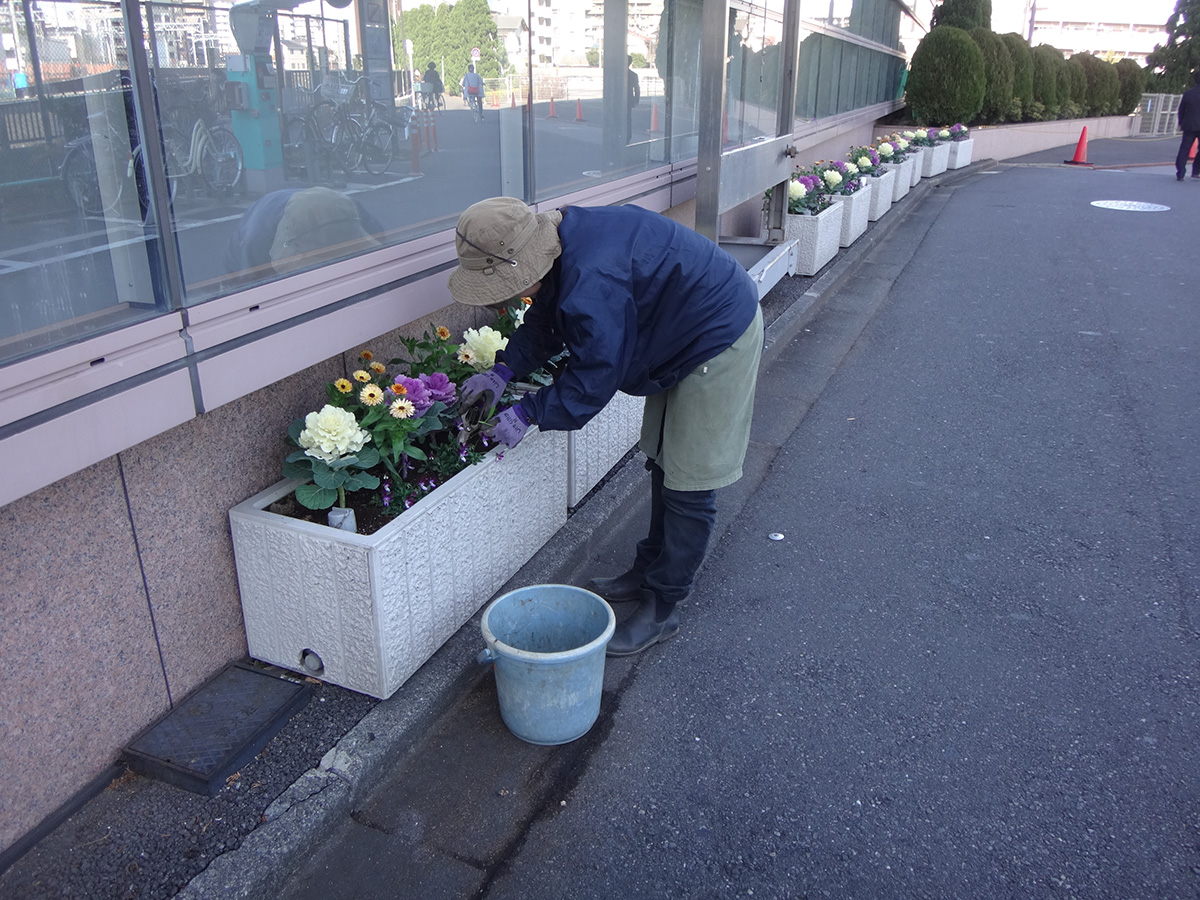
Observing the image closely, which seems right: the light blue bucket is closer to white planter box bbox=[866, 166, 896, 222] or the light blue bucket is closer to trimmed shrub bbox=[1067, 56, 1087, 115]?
white planter box bbox=[866, 166, 896, 222]

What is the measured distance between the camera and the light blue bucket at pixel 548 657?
256cm

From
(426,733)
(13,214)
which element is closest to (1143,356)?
(426,733)

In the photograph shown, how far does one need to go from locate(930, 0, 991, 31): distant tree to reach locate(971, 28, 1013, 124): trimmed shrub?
4.61ft

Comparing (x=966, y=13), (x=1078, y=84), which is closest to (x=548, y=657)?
(x=966, y=13)

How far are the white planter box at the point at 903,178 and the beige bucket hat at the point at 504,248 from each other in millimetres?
11093

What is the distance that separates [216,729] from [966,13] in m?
24.1

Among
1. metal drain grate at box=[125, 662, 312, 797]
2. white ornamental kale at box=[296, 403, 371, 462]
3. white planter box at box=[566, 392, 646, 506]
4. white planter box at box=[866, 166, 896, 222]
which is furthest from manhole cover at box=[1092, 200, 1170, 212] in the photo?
metal drain grate at box=[125, 662, 312, 797]

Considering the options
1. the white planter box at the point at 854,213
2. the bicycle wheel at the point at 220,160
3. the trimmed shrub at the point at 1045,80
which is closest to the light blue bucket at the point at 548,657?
the bicycle wheel at the point at 220,160

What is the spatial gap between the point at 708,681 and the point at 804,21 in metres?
8.53

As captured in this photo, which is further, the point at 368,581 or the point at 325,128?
the point at 325,128

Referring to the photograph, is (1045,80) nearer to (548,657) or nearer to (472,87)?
(472,87)

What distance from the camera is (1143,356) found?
656 centimetres

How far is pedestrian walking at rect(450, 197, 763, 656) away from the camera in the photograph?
262 cm

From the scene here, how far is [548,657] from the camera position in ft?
8.21
